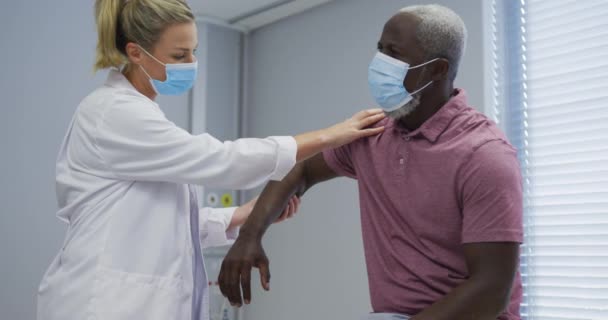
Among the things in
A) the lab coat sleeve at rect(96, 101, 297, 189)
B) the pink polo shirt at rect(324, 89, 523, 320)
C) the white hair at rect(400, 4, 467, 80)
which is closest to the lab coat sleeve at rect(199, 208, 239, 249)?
the lab coat sleeve at rect(96, 101, 297, 189)

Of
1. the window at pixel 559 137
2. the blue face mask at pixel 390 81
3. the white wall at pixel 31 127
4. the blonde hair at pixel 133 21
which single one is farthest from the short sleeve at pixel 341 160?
the white wall at pixel 31 127

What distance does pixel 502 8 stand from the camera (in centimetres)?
273

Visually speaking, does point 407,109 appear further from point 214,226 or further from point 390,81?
point 214,226

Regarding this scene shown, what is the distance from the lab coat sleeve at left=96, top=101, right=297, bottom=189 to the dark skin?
0.15m

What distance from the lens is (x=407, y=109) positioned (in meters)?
1.58

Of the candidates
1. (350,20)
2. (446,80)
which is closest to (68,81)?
(350,20)

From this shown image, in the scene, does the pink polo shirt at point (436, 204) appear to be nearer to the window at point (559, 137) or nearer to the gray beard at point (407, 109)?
the gray beard at point (407, 109)

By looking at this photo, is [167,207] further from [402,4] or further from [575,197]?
[402,4]

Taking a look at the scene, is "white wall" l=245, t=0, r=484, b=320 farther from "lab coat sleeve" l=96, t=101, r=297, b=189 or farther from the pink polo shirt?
"lab coat sleeve" l=96, t=101, r=297, b=189

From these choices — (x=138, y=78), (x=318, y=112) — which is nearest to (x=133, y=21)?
(x=138, y=78)

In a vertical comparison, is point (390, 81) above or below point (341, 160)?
above

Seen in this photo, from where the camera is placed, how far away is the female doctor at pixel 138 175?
152cm

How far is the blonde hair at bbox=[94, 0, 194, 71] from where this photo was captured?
1.64 meters

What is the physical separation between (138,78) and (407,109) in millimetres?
698
